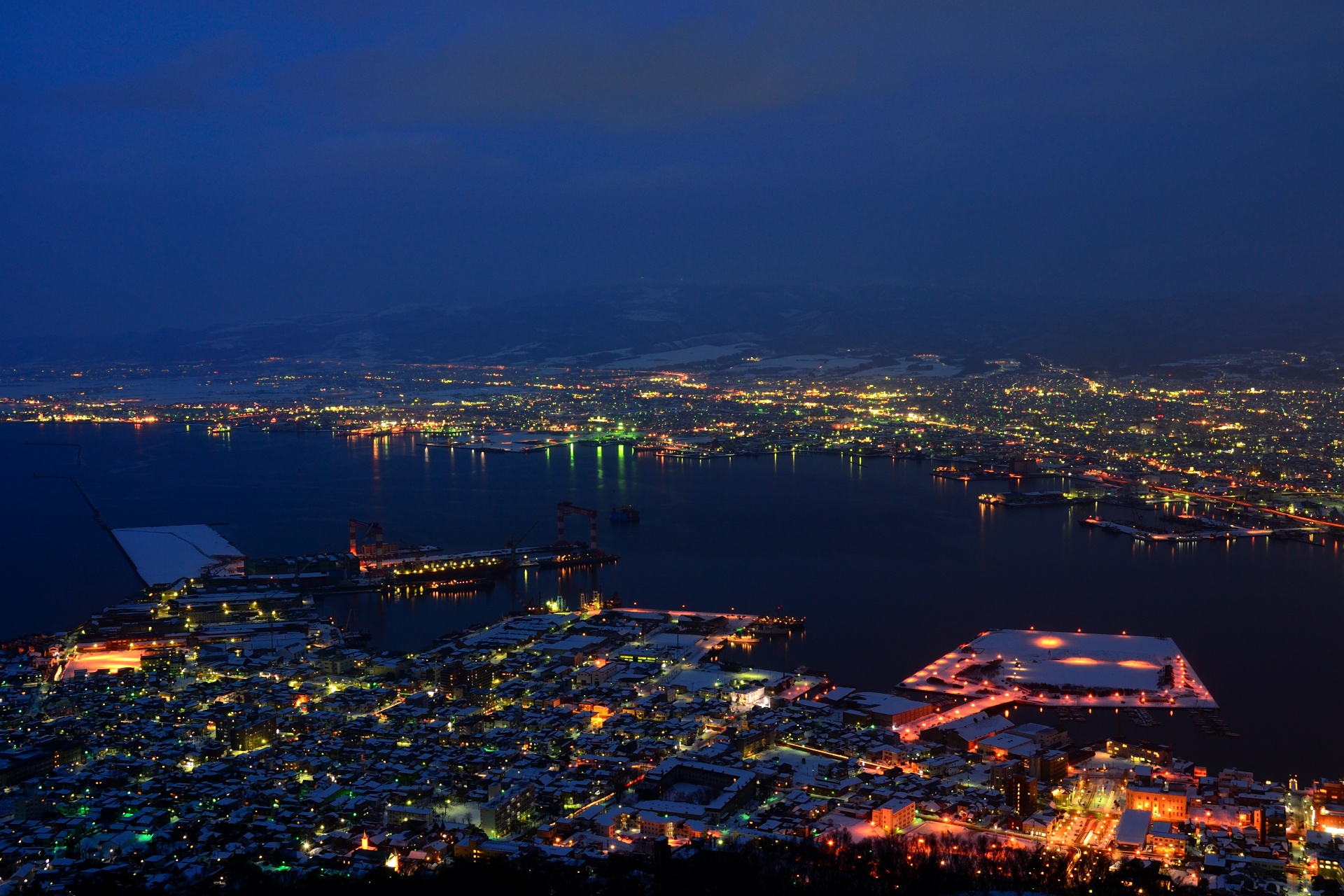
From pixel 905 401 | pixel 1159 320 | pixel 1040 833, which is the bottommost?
pixel 1040 833

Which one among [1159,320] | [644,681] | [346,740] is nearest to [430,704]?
[346,740]

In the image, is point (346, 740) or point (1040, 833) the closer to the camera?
point (1040, 833)

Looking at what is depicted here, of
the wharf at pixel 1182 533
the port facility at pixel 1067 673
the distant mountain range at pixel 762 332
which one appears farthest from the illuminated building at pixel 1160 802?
the distant mountain range at pixel 762 332

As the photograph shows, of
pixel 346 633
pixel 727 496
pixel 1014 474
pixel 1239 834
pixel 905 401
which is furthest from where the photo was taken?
pixel 905 401

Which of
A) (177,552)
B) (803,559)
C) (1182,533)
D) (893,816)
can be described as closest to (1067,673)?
(893,816)

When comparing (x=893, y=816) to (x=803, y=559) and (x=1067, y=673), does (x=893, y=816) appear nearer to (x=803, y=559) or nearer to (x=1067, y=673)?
(x=1067, y=673)

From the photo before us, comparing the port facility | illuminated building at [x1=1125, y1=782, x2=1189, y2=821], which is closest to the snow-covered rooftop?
the port facility

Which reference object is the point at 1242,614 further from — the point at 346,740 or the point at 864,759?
the point at 346,740

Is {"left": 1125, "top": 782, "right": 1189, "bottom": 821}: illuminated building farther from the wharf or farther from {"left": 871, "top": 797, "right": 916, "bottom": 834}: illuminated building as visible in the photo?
the wharf
